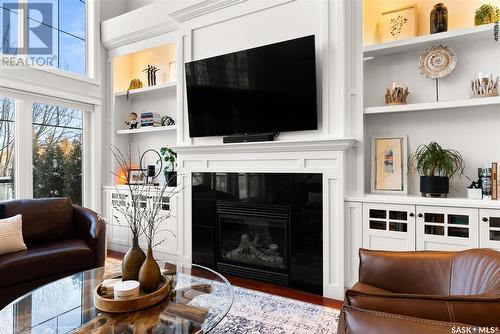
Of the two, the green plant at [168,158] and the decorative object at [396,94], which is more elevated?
the decorative object at [396,94]

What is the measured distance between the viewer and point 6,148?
341cm

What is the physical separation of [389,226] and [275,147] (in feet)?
3.96

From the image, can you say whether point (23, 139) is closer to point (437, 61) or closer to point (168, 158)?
point (168, 158)

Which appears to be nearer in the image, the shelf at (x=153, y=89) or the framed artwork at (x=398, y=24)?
the framed artwork at (x=398, y=24)

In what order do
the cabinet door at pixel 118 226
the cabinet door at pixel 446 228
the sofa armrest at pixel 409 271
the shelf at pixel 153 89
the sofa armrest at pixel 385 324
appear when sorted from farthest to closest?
the cabinet door at pixel 118 226, the shelf at pixel 153 89, the cabinet door at pixel 446 228, the sofa armrest at pixel 409 271, the sofa armrest at pixel 385 324

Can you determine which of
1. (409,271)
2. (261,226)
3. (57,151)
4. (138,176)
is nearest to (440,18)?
(409,271)

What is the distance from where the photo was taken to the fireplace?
281 centimetres

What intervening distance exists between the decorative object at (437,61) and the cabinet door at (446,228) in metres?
1.18

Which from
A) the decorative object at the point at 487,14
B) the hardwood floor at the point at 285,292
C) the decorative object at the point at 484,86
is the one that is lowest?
the hardwood floor at the point at 285,292

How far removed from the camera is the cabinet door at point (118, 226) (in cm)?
412

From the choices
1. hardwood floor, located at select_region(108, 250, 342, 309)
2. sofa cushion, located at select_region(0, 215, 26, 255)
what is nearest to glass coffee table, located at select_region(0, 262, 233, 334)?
sofa cushion, located at select_region(0, 215, 26, 255)

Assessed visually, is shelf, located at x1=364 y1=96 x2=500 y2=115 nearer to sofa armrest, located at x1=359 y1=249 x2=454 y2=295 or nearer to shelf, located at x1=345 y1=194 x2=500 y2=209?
shelf, located at x1=345 y1=194 x2=500 y2=209

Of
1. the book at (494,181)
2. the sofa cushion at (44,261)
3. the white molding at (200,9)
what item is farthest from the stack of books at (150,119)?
the book at (494,181)

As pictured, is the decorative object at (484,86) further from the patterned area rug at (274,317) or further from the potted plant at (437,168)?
the patterned area rug at (274,317)
